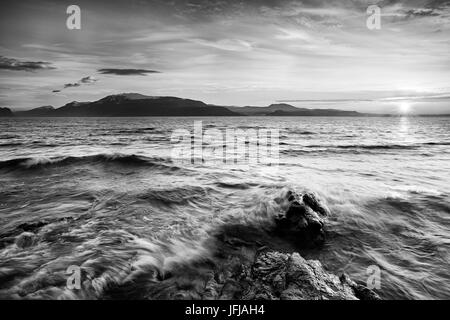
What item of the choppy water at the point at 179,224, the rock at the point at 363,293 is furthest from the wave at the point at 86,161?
the rock at the point at 363,293

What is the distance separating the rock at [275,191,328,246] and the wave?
8604 mm

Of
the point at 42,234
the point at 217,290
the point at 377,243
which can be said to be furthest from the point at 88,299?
the point at 377,243

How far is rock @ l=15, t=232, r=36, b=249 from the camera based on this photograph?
548 cm

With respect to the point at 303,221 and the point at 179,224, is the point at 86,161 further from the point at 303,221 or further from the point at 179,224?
the point at 303,221

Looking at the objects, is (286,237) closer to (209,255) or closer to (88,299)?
(209,255)

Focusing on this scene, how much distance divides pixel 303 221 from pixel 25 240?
19.9 ft

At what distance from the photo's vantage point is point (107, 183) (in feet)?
36.9

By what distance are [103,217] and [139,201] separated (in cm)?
163

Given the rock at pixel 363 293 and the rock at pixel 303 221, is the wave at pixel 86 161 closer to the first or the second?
the rock at pixel 303 221

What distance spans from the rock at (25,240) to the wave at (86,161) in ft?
29.6

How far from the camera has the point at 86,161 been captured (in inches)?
640

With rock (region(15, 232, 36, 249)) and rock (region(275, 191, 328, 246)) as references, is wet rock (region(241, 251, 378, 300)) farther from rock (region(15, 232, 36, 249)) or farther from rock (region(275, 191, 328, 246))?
rock (region(15, 232, 36, 249))
